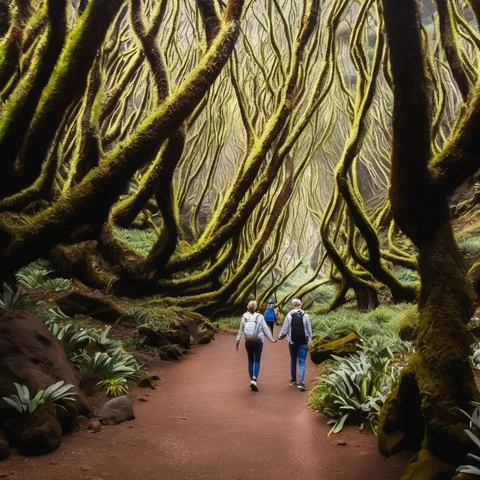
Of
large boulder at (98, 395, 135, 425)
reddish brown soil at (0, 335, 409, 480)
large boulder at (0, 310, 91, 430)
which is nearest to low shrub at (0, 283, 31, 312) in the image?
large boulder at (0, 310, 91, 430)

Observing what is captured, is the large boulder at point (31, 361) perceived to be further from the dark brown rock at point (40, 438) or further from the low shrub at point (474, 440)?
the low shrub at point (474, 440)

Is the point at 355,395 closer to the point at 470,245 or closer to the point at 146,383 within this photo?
the point at 146,383

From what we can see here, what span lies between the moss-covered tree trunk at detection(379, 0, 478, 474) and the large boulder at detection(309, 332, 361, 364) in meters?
3.01

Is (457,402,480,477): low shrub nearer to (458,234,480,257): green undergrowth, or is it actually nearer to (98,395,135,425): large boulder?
(98,395,135,425): large boulder

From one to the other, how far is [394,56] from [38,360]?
3.82m

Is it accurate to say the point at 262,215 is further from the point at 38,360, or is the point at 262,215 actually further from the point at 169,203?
the point at 38,360

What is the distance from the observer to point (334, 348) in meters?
6.76

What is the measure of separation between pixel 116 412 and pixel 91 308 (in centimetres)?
421

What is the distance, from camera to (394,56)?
2980mm

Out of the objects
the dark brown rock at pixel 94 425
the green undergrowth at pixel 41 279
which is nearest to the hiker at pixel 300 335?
the dark brown rock at pixel 94 425

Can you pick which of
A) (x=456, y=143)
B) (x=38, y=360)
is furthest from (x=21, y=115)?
(x=456, y=143)

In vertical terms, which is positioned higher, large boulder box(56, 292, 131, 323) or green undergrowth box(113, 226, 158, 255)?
green undergrowth box(113, 226, 158, 255)

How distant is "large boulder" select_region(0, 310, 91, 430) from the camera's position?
368 centimetres

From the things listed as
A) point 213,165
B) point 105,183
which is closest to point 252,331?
point 105,183
